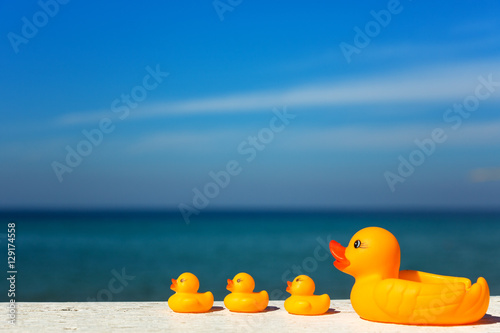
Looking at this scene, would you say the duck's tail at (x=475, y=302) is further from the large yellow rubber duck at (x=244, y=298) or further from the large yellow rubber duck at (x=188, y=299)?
the large yellow rubber duck at (x=188, y=299)

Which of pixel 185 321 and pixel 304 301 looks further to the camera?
pixel 304 301

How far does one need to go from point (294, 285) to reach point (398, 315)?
3.36 feet

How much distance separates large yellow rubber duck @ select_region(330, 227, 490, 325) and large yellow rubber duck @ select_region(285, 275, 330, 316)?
0.41 meters

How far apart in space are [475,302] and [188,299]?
2552 mm

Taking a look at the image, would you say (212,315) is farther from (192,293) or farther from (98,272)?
(98,272)

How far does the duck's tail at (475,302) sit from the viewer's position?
215 inches

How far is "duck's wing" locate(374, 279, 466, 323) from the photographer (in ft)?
17.7

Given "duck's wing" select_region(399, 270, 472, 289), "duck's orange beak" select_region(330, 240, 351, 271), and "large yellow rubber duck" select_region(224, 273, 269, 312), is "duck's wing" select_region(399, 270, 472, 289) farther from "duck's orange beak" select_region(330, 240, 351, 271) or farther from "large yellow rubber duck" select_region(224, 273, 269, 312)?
"large yellow rubber duck" select_region(224, 273, 269, 312)

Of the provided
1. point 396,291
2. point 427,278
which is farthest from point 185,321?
point 427,278

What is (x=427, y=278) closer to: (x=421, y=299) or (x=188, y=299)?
(x=421, y=299)

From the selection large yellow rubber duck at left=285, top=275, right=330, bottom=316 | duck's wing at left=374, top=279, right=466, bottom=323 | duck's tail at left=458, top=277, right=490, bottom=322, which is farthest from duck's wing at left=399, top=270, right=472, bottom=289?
large yellow rubber duck at left=285, top=275, right=330, bottom=316

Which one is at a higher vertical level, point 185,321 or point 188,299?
point 188,299

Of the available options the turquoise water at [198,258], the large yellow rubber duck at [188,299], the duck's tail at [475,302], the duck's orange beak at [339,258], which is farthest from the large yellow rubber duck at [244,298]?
the turquoise water at [198,258]

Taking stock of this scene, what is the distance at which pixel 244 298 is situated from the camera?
6.17m
